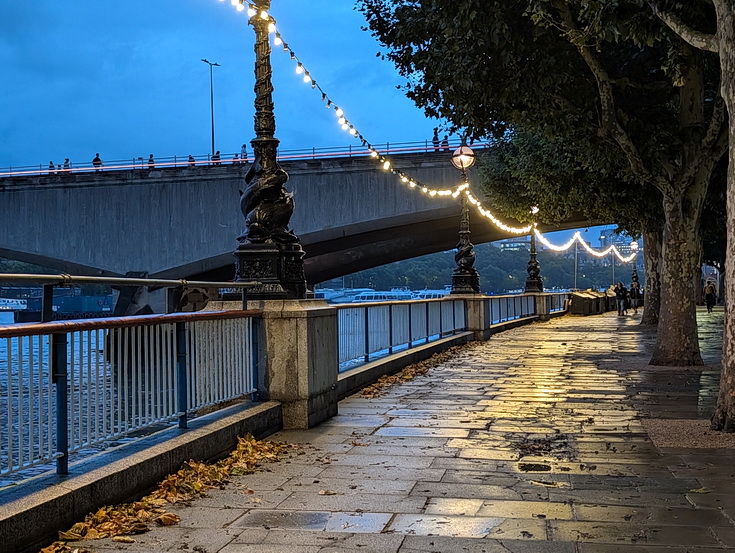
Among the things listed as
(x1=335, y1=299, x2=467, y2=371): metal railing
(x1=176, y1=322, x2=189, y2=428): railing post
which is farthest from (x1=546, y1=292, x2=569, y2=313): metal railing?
(x1=176, y1=322, x2=189, y2=428): railing post

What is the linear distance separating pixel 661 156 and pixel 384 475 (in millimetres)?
10531

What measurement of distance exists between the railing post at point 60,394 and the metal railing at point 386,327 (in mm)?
5914

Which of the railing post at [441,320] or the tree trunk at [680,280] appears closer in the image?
the tree trunk at [680,280]

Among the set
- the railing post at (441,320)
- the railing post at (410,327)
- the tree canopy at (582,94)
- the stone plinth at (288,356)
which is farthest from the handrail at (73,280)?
the railing post at (441,320)

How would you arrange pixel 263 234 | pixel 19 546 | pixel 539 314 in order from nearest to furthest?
pixel 19 546 → pixel 263 234 → pixel 539 314

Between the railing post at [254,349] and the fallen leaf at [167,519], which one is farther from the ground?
the railing post at [254,349]

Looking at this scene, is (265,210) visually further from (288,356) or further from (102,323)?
(102,323)

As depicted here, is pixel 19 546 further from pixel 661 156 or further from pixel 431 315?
pixel 431 315

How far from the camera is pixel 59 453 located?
Result: 17.9ft

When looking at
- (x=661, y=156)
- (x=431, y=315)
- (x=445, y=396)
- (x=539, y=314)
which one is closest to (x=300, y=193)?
(x=539, y=314)

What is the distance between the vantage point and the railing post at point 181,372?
7.25 m

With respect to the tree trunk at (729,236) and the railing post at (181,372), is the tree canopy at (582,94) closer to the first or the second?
the tree trunk at (729,236)

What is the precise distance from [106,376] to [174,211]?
141 feet

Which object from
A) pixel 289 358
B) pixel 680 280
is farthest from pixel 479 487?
pixel 680 280
